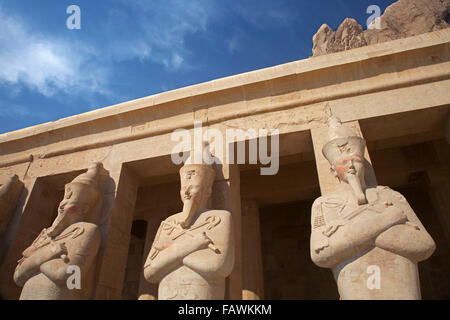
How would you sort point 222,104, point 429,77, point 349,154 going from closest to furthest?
1. point 349,154
2. point 429,77
3. point 222,104

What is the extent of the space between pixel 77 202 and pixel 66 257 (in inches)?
27.2

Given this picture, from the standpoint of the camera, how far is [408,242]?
2.33 metres

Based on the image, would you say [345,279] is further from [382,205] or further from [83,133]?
[83,133]

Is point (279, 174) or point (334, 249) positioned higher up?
point (279, 174)

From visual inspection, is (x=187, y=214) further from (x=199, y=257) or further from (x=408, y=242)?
(x=408, y=242)

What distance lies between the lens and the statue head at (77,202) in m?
3.66

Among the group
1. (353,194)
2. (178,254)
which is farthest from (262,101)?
(178,254)

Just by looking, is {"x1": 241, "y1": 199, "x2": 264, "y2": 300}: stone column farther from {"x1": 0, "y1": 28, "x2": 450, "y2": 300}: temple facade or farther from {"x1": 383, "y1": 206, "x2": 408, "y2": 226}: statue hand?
{"x1": 383, "y1": 206, "x2": 408, "y2": 226}: statue hand

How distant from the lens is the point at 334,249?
8.11 feet

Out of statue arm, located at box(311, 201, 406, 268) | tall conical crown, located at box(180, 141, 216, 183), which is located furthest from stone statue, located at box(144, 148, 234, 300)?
statue arm, located at box(311, 201, 406, 268)

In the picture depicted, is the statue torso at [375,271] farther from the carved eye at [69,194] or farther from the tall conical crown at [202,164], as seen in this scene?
the carved eye at [69,194]

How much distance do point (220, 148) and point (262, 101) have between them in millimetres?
927

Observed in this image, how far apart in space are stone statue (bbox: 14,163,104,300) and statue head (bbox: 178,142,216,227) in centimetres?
120

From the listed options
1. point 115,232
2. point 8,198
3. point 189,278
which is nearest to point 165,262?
point 189,278
